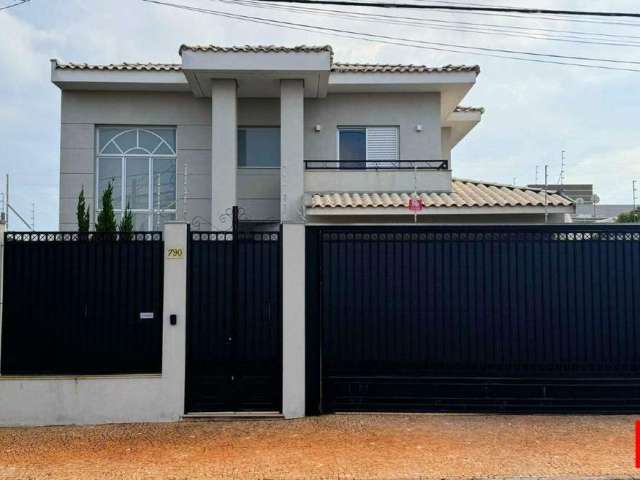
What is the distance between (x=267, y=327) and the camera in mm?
7254

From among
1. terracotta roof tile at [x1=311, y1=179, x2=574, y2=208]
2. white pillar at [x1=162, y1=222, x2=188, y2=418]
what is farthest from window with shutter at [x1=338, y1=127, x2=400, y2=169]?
white pillar at [x1=162, y1=222, x2=188, y2=418]

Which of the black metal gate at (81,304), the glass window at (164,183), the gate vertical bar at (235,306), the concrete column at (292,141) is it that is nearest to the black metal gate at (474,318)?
the gate vertical bar at (235,306)

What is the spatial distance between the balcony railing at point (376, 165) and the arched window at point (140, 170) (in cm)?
339

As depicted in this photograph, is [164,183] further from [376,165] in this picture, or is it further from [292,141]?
[376,165]

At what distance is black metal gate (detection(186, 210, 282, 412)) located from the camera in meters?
7.17

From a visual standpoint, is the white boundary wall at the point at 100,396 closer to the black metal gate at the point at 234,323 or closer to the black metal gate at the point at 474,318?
the black metal gate at the point at 234,323

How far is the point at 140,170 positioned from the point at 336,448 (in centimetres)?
981

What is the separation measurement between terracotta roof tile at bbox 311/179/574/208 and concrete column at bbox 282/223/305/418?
466cm

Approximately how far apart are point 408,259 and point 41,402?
476cm

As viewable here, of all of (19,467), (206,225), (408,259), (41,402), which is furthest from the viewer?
(206,225)

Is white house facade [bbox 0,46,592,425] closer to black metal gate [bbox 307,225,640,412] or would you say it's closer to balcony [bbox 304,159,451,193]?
black metal gate [bbox 307,225,640,412]

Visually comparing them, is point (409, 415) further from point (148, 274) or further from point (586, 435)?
point (148, 274)

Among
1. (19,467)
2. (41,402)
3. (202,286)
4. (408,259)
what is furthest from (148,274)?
(408,259)

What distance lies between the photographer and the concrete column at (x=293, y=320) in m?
7.12
